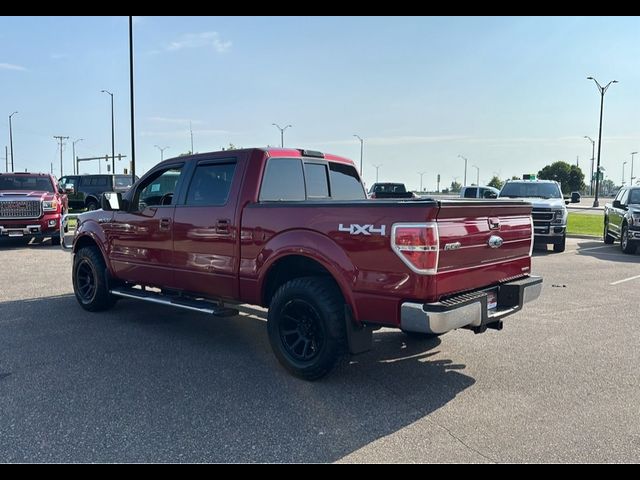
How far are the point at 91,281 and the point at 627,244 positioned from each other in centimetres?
1283

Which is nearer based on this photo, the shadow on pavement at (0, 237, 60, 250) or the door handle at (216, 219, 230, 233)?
the door handle at (216, 219, 230, 233)

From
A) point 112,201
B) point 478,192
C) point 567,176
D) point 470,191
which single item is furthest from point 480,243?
point 567,176

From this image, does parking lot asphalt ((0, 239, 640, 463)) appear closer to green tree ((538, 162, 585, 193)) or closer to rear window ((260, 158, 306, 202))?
rear window ((260, 158, 306, 202))

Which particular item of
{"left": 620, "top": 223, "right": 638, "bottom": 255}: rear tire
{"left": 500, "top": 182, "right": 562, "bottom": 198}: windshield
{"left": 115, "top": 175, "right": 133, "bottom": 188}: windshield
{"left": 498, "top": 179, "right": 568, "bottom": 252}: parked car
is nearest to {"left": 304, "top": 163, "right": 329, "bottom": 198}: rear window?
{"left": 498, "top": 179, "right": 568, "bottom": 252}: parked car

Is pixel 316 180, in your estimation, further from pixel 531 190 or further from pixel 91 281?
pixel 531 190

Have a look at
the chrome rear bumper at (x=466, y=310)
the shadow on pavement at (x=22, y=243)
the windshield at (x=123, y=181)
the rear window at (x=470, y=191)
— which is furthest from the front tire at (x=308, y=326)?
the windshield at (x=123, y=181)

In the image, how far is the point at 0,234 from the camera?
45.5 ft

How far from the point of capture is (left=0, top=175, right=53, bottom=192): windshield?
15062 millimetres

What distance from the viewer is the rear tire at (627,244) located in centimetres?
1389

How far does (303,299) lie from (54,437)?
6.75 feet

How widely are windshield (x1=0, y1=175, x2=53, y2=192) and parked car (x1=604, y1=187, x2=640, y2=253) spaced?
51.1 feet

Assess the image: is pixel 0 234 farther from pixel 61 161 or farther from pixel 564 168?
pixel 61 161

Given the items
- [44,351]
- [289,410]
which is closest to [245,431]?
[289,410]

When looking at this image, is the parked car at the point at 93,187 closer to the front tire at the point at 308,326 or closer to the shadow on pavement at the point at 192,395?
the shadow on pavement at the point at 192,395
